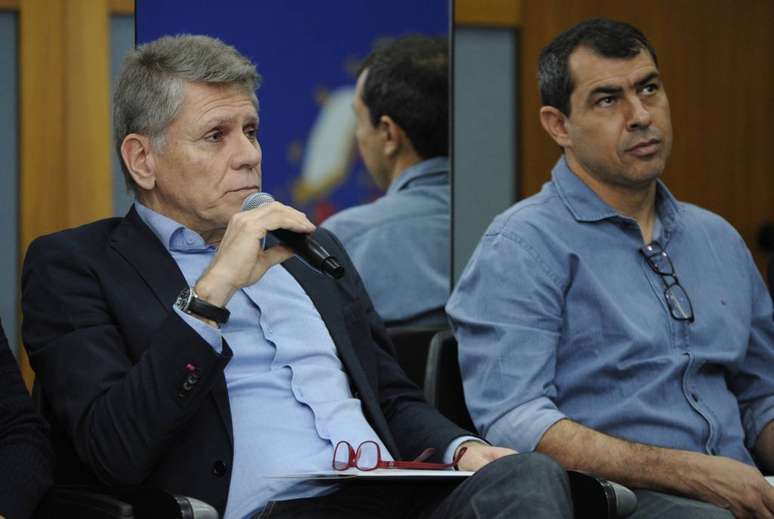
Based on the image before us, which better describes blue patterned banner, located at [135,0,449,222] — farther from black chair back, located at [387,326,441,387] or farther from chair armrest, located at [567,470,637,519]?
chair armrest, located at [567,470,637,519]

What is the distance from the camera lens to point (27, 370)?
3326 mm

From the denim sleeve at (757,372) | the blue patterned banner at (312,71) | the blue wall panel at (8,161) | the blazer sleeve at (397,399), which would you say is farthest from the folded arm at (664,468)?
the blue wall panel at (8,161)

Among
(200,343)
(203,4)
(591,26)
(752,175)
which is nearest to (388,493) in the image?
(200,343)

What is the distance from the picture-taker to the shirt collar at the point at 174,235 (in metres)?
2.47

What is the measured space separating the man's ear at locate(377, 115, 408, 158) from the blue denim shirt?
796 millimetres

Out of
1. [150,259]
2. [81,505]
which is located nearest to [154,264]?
[150,259]

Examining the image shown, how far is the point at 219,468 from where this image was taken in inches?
88.0

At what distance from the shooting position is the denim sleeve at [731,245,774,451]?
9.36 ft

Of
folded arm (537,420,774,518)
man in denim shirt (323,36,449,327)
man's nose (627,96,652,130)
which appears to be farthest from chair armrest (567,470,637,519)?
man in denim shirt (323,36,449,327)

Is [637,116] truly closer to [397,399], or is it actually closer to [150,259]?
[397,399]

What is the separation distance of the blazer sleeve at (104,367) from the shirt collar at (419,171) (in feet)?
4.41

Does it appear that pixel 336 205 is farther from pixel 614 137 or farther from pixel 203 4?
pixel 614 137

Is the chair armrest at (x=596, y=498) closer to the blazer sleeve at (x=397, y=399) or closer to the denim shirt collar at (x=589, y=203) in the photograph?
the blazer sleeve at (x=397, y=399)

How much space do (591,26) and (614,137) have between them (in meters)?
0.27
